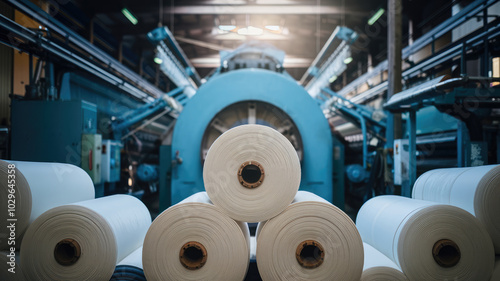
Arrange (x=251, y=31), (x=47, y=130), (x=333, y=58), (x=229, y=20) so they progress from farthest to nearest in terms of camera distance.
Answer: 1. (x=229, y=20)
2. (x=333, y=58)
3. (x=251, y=31)
4. (x=47, y=130)

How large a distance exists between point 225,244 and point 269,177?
524 mm

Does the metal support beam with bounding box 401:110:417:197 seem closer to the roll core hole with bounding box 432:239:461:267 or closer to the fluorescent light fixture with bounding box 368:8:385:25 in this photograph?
the roll core hole with bounding box 432:239:461:267

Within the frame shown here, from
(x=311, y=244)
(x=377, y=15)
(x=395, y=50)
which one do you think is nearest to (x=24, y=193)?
(x=311, y=244)

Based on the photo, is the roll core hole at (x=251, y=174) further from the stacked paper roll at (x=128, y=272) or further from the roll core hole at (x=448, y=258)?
the roll core hole at (x=448, y=258)

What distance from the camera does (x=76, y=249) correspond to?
2.20 m

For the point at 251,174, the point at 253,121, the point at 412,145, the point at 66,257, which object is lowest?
the point at 66,257

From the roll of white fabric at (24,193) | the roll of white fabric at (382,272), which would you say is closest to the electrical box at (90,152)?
the roll of white fabric at (24,193)

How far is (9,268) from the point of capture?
2.24 meters

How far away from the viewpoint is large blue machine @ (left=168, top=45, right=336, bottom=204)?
3.82 metres

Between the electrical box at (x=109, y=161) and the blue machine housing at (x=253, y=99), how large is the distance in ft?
6.73

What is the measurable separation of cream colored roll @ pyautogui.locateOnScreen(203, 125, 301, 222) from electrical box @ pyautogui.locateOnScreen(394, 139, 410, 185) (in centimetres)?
268

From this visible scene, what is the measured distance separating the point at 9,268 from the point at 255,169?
6.05 ft

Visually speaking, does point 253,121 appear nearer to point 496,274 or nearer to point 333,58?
point 496,274

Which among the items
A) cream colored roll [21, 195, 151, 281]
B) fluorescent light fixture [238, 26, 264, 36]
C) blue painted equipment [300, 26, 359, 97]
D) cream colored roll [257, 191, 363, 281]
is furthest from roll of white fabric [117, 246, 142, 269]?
blue painted equipment [300, 26, 359, 97]
